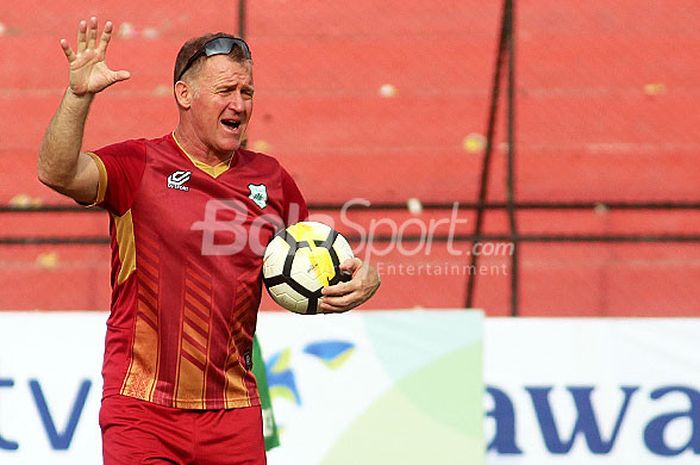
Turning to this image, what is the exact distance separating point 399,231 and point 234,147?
4317mm

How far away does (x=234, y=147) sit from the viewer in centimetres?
428

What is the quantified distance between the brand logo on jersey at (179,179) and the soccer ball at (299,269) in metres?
0.38

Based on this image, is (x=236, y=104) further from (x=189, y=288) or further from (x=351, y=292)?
(x=351, y=292)

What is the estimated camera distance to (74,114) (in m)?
3.73

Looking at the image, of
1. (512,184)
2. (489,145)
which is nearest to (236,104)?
(512,184)

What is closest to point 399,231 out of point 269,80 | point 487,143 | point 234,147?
point 487,143

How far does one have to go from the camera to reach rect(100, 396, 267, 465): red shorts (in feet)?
13.2

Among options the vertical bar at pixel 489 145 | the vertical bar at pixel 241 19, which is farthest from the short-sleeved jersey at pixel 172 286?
the vertical bar at pixel 241 19

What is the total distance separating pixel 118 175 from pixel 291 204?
2.50 ft

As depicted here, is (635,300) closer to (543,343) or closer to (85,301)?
(543,343)

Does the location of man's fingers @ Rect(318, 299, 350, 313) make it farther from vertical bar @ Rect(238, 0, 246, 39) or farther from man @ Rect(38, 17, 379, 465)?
vertical bar @ Rect(238, 0, 246, 39)

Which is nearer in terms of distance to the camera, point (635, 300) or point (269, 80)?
point (635, 300)

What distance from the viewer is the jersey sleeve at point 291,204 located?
454 cm

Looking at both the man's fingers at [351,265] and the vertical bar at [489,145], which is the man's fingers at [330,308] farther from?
the vertical bar at [489,145]
